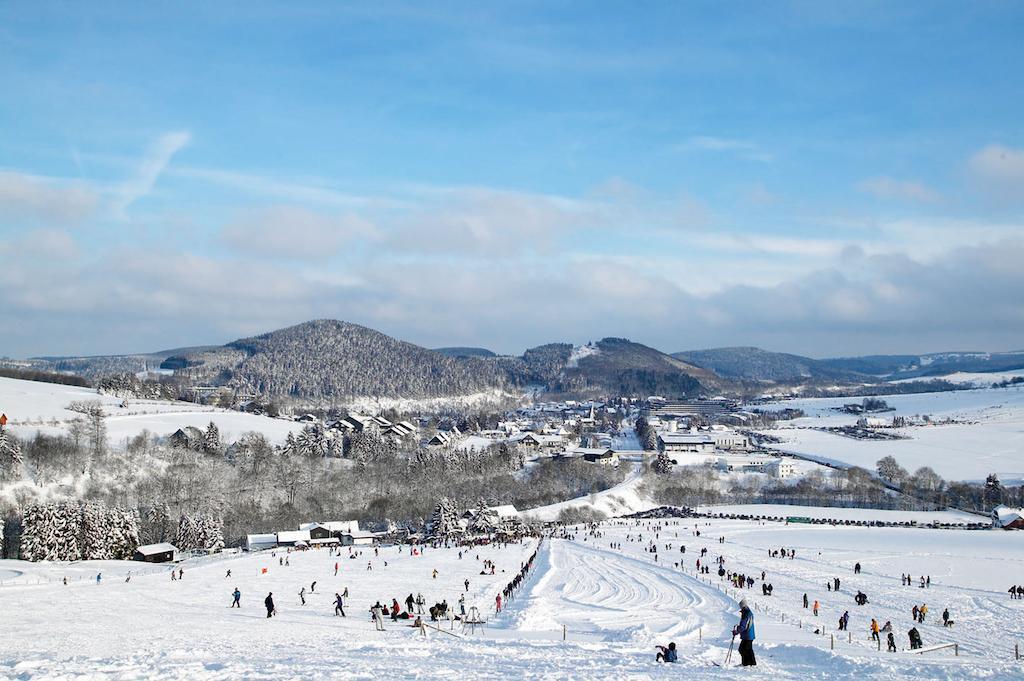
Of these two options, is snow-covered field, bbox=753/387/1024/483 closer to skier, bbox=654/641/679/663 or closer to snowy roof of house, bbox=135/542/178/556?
snowy roof of house, bbox=135/542/178/556

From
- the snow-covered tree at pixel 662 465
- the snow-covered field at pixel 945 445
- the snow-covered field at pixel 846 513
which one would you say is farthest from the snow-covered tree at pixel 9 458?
the snow-covered field at pixel 945 445

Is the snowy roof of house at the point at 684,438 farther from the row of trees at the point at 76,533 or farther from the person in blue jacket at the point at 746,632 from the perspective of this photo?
the person in blue jacket at the point at 746,632

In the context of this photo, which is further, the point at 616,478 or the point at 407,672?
the point at 616,478

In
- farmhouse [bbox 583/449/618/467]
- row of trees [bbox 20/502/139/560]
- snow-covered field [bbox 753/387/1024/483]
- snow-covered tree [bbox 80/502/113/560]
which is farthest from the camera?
farmhouse [bbox 583/449/618/467]

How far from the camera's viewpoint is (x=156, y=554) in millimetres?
44219

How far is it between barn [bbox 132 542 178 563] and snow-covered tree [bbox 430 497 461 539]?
16679mm

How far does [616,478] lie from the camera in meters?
88.6

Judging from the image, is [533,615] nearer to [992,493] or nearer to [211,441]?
[211,441]

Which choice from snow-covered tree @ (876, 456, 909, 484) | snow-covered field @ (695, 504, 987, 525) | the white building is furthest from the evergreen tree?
the white building

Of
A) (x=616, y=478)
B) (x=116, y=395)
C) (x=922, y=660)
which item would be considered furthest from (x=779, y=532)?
(x=116, y=395)

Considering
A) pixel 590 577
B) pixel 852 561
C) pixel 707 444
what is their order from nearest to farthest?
pixel 590 577 < pixel 852 561 < pixel 707 444

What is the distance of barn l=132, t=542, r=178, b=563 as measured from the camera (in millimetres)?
44062

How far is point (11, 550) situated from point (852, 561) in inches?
1770

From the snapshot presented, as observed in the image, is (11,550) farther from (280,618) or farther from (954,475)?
(954,475)
